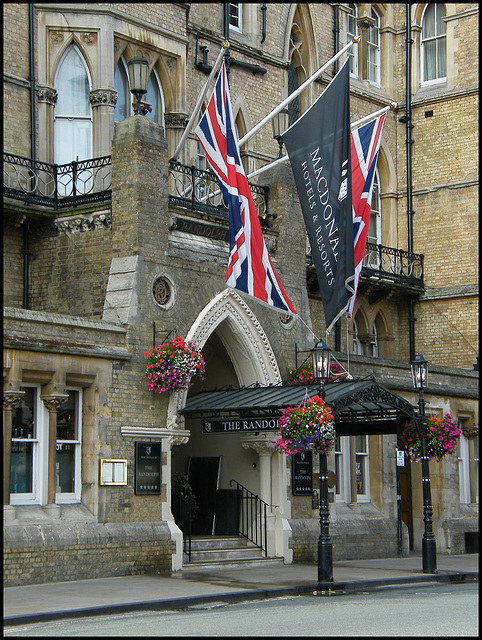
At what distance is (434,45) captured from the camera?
31.8 metres

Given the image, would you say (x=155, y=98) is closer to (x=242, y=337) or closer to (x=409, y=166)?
(x=242, y=337)

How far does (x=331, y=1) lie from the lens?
97.2 feet

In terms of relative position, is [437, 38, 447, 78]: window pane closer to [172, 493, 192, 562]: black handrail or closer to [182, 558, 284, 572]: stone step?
[172, 493, 192, 562]: black handrail

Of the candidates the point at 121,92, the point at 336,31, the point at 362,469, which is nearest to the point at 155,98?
the point at 121,92

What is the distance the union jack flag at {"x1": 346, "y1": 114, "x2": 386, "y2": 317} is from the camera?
20.5m

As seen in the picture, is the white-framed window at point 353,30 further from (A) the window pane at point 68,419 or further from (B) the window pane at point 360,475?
(A) the window pane at point 68,419

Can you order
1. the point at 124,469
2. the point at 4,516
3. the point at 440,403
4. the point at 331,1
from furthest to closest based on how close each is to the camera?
1. the point at 331,1
2. the point at 440,403
3. the point at 124,469
4. the point at 4,516

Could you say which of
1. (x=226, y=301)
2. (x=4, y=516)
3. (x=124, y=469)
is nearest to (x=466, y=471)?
(x=226, y=301)

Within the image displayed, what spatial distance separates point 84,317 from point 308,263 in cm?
818

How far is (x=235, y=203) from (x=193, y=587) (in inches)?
262

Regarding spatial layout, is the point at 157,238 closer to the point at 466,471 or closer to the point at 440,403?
the point at 440,403

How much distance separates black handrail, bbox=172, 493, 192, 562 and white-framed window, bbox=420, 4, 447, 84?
16183mm

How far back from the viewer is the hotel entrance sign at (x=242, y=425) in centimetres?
1900

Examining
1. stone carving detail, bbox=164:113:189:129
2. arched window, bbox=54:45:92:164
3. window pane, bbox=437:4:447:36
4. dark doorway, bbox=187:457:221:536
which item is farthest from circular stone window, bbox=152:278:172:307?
window pane, bbox=437:4:447:36
